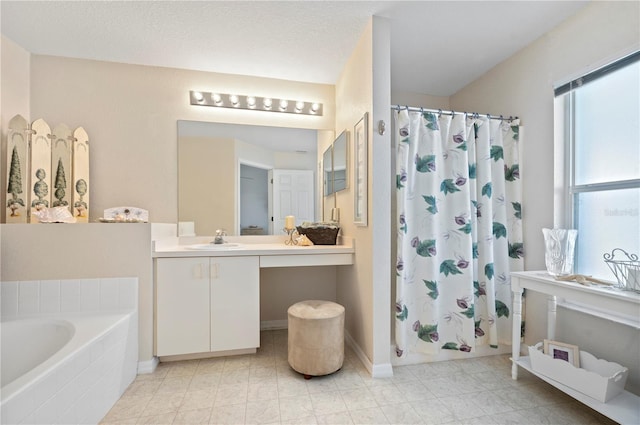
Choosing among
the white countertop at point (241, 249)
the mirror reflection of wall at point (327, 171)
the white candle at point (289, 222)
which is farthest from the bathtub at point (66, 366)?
the mirror reflection of wall at point (327, 171)

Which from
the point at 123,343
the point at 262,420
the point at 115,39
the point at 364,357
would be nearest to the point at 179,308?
the point at 123,343

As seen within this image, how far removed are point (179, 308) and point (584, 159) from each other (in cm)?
307

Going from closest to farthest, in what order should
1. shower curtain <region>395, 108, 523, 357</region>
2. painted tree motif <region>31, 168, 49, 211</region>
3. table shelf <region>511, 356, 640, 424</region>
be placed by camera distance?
table shelf <region>511, 356, 640, 424</region>, shower curtain <region>395, 108, 523, 357</region>, painted tree motif <region>31, 168, 49, 211</region>

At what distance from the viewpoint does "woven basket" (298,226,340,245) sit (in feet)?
8.26

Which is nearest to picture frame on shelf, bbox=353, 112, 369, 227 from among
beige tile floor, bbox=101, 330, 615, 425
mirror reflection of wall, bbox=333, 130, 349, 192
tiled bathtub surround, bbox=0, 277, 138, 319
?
mirror reflection of wall, bbox=333, 130, 349, 192

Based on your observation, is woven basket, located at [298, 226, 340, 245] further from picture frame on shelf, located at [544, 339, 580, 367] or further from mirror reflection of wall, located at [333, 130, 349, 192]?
picture frame on shelf, located at [544, 339, 580, 367]

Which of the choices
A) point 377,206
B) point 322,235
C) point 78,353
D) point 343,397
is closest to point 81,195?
point 78,353

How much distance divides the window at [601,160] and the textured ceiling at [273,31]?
58 cm

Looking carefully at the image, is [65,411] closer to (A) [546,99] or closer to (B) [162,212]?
(B) [162,212]

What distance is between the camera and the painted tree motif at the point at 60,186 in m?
2.29

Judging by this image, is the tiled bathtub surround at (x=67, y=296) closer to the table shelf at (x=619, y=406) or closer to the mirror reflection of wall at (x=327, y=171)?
the mirror reflection of wall at (x=327, y=171)

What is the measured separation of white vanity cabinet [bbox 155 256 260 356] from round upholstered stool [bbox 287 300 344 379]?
0.43 m

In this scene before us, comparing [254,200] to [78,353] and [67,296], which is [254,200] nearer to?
[67,296]

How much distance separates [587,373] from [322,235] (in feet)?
6.09
